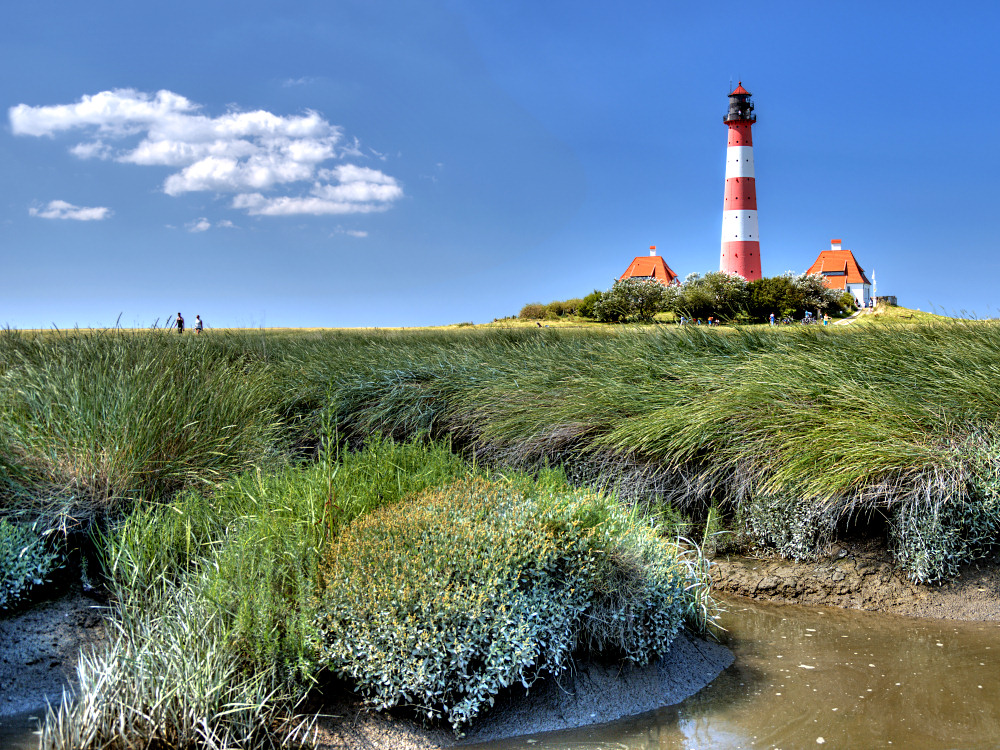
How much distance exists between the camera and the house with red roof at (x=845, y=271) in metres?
53.7

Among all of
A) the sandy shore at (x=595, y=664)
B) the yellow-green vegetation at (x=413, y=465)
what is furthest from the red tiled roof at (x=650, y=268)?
the sandy shore at (x=595, y=664)

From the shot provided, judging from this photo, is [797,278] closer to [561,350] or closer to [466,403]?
[561,350]

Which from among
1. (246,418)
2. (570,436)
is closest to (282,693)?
(246,418)

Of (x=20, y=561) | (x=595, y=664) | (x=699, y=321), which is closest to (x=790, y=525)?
(x=595, y=664)

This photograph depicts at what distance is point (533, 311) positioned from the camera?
34.3 metres

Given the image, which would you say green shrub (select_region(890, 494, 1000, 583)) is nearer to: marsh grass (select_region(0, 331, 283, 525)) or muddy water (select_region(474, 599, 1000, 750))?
muddy water (select_region(474, 599, 1000, 750))

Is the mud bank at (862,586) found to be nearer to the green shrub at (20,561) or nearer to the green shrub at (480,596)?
the green shrub at (480,596)

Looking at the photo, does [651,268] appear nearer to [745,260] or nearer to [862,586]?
[745,260]

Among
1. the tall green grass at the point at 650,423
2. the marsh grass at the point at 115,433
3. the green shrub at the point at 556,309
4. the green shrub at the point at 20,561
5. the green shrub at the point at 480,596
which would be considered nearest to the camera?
the green shrub at the point at 480,596

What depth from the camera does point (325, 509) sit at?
4105 mm

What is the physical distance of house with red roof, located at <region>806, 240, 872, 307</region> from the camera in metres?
53.7

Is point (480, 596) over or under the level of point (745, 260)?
under

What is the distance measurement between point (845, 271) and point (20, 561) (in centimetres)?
5867

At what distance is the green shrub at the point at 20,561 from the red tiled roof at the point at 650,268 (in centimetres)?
4749
